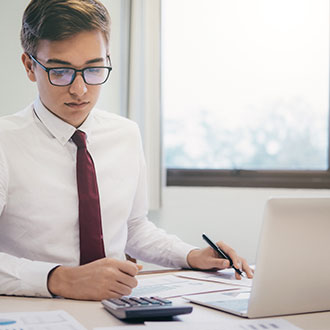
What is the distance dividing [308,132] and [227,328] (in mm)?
2402

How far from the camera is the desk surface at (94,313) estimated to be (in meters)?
1.06

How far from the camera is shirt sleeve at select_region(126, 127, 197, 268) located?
5.68ft

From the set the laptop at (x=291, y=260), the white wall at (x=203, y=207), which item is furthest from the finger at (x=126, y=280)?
Result: the white wall at (x=203, y=207)

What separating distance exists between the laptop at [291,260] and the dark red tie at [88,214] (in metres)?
0.50

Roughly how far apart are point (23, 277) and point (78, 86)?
52 centimetres

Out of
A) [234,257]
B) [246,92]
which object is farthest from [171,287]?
[246,92]

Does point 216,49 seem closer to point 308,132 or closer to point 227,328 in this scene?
point 308,132

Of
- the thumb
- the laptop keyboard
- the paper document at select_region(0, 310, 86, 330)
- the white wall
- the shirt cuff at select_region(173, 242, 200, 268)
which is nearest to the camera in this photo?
the paper document at select_region(0, 310, 86, 330)

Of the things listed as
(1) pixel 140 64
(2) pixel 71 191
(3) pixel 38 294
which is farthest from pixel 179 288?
(1) pixel 140 64

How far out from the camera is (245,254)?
3.18 meters

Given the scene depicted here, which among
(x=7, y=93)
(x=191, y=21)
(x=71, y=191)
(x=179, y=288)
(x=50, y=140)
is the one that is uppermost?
(x=191, y=21)

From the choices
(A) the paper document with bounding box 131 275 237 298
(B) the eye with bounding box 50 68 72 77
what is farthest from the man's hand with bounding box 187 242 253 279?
(B) the eye with bounding box 50 68 72 77

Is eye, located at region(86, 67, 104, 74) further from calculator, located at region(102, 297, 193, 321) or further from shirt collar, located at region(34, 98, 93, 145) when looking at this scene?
calculator, located at region(102, 297, 193, 321)

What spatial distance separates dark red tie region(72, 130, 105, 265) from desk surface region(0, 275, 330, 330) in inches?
11.6
